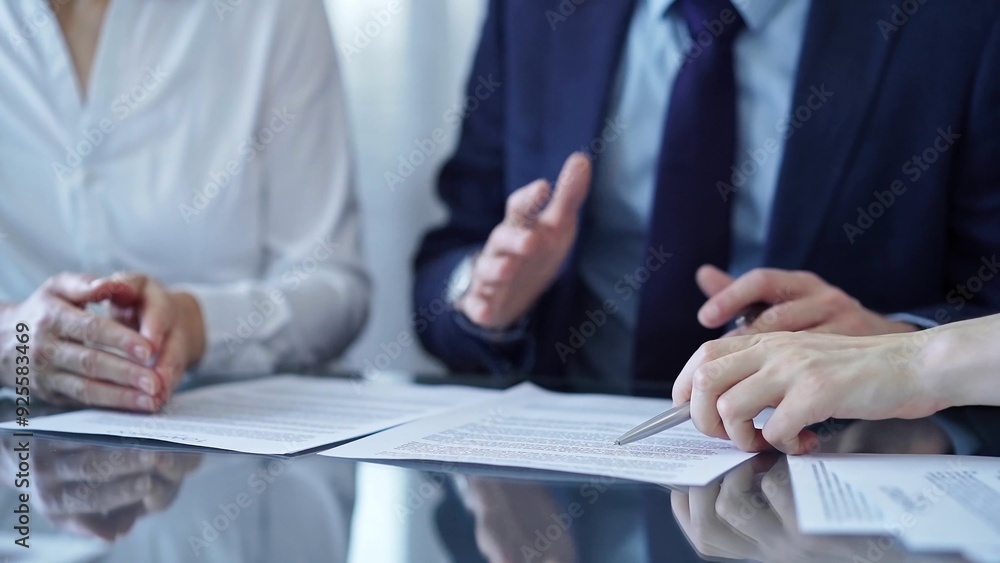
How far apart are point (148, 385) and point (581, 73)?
2.47 ft

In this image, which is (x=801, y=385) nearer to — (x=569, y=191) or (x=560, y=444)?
(x=560, y=444)

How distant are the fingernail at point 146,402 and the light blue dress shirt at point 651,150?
63 centimetres

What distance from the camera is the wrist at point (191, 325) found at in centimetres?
103

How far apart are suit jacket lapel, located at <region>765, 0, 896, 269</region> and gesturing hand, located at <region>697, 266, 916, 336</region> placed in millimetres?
205

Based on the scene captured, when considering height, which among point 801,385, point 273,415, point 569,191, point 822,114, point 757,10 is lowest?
point 273,415

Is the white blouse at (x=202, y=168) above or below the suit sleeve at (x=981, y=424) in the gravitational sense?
above

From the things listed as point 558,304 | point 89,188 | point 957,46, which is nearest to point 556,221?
point 558,304

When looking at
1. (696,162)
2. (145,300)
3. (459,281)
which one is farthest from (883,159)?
(145,300)

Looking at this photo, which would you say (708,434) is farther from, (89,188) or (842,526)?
(89,188)

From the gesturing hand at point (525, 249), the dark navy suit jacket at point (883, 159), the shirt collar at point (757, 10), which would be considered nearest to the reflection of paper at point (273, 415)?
the gesturing hand at point (525, 249)

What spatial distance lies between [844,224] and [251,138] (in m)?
0.91

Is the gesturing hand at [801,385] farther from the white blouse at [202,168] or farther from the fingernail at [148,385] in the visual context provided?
the white blouse at [202,168]

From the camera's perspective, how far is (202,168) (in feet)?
4.45

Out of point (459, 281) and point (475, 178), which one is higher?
point (475, 178)
